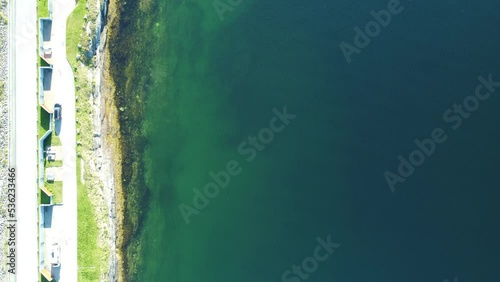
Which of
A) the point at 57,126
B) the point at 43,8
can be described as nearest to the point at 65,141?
the point at 57,126

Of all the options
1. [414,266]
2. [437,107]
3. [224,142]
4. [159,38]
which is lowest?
[414,266]

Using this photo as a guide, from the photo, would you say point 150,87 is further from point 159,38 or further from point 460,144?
point 460,144

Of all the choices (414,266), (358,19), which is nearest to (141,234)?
(414,266)

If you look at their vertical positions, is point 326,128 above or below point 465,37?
below

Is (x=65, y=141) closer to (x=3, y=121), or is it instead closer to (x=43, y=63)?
(x=3, y=121)

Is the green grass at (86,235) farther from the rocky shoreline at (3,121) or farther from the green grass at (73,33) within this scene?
the green grass at (73,33)

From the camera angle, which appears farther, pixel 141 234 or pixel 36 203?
pixel 141 234

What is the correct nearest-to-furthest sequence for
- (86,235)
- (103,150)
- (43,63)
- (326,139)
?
(43,63), (86,235), (103,150), (326,139)

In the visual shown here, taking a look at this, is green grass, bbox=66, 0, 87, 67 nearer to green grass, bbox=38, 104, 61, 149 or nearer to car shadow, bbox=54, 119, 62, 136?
green grass, bbox=38, 104, 61, 149

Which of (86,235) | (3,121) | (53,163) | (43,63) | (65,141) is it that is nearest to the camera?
(3,121)
